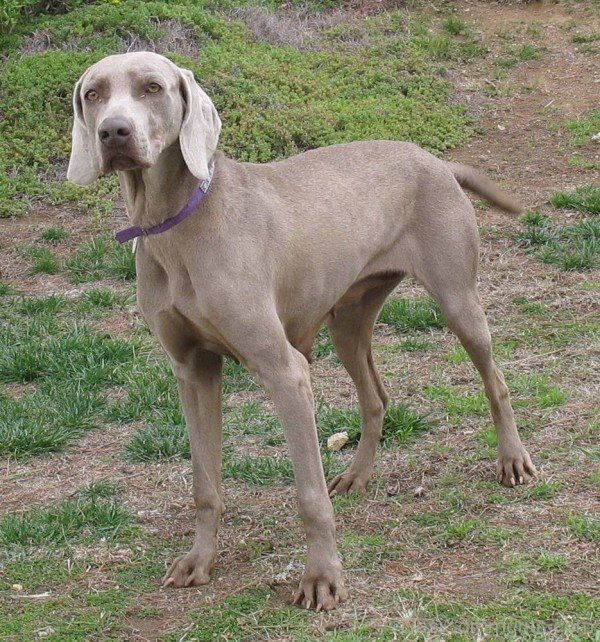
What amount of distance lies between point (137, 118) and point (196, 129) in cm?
24

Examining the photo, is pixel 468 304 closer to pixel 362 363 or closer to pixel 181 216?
pixel 362 363

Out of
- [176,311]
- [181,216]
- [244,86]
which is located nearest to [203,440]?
[176,311]

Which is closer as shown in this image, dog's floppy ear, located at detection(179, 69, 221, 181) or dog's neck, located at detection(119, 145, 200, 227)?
dog's floppy ear, located at detection(179, 69, 221, 181)

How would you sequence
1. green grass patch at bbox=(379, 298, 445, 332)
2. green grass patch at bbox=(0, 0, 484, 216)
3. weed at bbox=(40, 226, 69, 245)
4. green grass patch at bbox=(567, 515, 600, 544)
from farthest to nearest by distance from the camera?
green grass patch at bbox=(0, 0, 484, 216), weed at bbox=(40, 226, 69, 245), green grass patch at bbox=(379, 298, 445, 332), green grass patch at bbox=(567, 515, 600, 544)

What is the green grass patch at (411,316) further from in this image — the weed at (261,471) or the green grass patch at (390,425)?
the weed at (261,471)

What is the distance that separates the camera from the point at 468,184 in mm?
4727

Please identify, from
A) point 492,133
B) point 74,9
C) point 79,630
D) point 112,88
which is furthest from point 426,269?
point 74,9

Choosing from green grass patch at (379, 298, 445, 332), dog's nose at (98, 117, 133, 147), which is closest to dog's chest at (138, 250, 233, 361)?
dog's nose at (98, 117, 133, 147)

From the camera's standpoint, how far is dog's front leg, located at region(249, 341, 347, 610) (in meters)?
3.62

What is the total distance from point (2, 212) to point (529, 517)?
17.2 ft

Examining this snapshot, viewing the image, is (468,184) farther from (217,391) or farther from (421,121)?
(421,121)

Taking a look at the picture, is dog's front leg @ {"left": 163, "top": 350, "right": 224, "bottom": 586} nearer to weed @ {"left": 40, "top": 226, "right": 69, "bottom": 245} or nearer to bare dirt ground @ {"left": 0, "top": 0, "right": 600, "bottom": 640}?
bare dirt ground @ {"left": 0, "top": 0, "right": 600, "bottom": 640}

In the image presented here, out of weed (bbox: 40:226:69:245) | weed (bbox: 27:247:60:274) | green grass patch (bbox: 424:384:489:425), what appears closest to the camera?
green grass patch (bbox: 424:384:489:425)

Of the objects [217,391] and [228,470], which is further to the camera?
[228,470]
